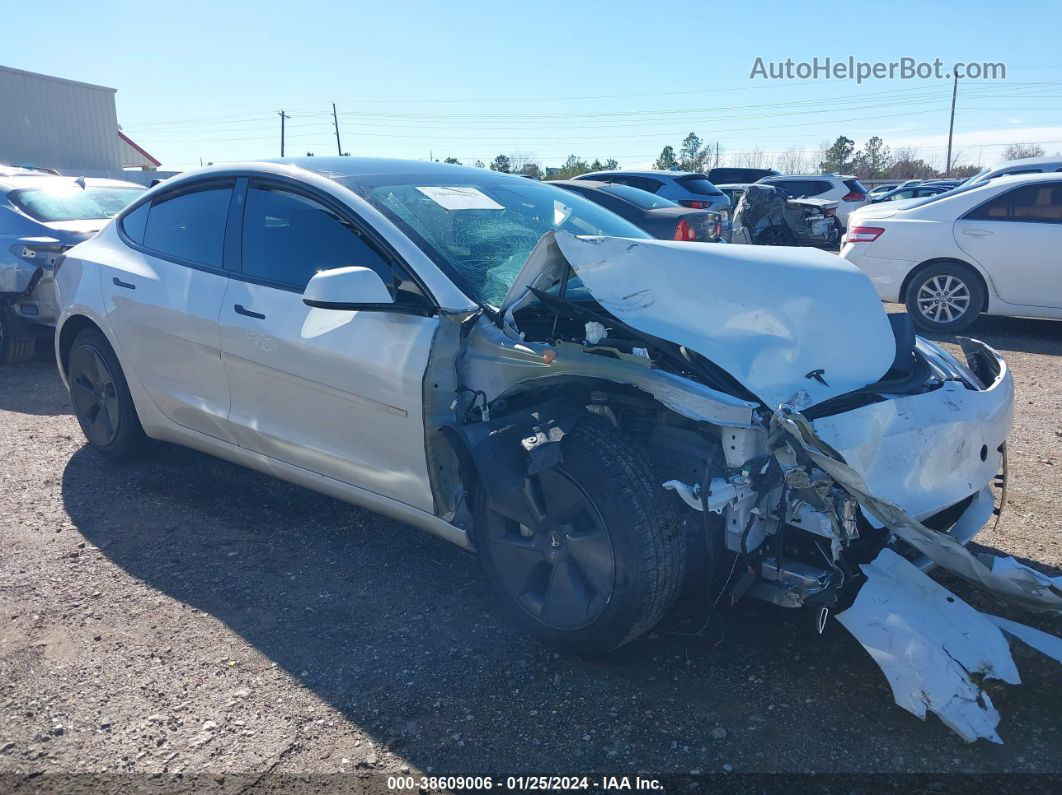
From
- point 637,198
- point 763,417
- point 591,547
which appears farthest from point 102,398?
point 637,198

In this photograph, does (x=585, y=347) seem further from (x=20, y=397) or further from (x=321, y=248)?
(x=20, y=397)

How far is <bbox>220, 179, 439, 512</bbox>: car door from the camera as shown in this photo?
10.5ft

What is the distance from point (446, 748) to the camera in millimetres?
2555

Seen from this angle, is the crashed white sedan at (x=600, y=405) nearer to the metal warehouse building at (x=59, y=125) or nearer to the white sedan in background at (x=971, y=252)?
the white sedan in background at (x=971, y=252)

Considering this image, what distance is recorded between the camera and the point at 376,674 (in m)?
2.94

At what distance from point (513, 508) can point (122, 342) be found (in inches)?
101

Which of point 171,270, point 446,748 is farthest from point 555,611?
point 171,270

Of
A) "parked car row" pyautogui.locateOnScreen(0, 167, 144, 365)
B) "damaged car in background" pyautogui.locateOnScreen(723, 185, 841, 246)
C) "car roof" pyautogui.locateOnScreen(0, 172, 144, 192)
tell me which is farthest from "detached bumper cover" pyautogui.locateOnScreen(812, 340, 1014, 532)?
"damaged car in background" pyautogui.locateOnScreen(723, 185, 841, 246)

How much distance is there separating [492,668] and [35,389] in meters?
5.46

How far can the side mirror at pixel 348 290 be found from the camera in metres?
3.07

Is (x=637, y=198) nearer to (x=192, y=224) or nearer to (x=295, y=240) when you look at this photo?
(x=192, y=224)

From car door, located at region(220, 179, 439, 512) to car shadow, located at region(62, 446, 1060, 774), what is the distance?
1.51 feet

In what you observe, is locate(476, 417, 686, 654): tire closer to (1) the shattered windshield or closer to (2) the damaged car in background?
(1) the shattered windshield

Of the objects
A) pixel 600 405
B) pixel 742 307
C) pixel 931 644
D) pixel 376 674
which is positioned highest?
pixel 742 307
